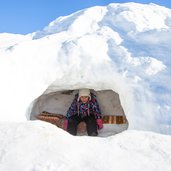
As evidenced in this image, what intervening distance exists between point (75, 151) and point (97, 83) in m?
2.30

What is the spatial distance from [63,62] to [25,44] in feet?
2.28

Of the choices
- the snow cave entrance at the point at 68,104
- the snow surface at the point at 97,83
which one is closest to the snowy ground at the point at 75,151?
the snow surface at the point at 97,83

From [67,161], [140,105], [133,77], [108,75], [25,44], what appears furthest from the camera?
[25,44]

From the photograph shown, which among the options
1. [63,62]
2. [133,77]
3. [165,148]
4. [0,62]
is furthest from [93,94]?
[165,148]

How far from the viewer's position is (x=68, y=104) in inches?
224

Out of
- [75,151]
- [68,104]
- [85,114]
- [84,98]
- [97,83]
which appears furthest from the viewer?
[68,104]

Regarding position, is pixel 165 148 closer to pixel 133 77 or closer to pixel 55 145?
pixel 55 145

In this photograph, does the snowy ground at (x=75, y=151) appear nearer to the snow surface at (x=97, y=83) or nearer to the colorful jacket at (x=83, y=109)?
the snow surface at (x=97, y=83)

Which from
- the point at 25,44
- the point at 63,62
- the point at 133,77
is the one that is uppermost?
the point at 25,44

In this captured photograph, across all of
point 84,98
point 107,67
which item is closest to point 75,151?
point 107,67

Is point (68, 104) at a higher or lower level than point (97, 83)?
lower

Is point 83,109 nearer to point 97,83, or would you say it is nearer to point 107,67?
point 97,83

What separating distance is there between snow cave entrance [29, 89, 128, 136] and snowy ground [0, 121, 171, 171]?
2.35 m

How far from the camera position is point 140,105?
146 inches
